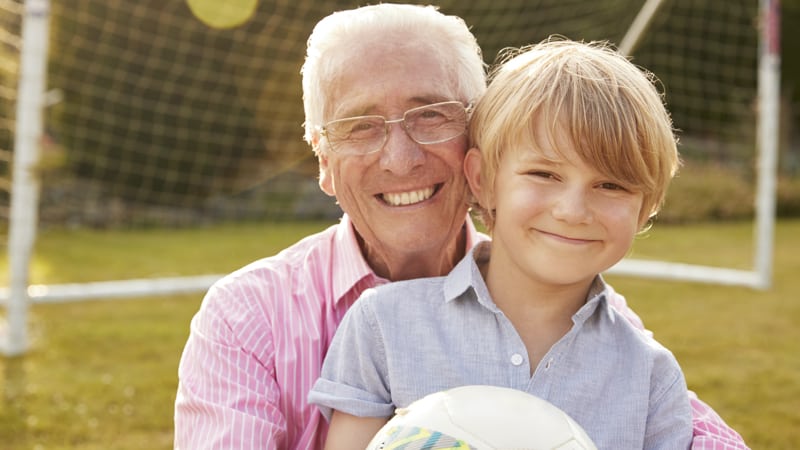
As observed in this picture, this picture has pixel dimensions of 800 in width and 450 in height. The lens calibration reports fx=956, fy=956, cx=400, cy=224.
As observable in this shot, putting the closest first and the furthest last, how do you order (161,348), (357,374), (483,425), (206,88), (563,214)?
(483,425) → (563,214) → (357,374) → (161,348) → (206,88)

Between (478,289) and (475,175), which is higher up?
(475,175)

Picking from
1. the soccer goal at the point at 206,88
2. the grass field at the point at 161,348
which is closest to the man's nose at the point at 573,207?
the grass field at the point at 161,348

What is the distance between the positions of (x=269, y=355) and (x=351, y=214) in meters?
0.39

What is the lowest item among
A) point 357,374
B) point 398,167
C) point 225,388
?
point 225,388

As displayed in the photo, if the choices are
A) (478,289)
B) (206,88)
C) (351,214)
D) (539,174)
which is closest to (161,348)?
(351,214)

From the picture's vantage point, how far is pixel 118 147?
35.0 ft

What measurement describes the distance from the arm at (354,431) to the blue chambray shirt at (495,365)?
0.02 m

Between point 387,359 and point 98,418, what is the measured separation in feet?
9.25

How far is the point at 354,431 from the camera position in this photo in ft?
5.86

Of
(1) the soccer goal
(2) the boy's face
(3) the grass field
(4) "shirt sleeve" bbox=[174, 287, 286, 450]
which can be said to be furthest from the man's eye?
(1) the soccer goal

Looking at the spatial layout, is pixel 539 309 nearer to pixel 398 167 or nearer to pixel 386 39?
pixel 398 167

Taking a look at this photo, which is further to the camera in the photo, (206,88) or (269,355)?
(206,88)

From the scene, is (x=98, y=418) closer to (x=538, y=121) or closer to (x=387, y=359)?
(x=387, y=359)

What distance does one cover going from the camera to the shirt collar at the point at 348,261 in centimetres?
212
